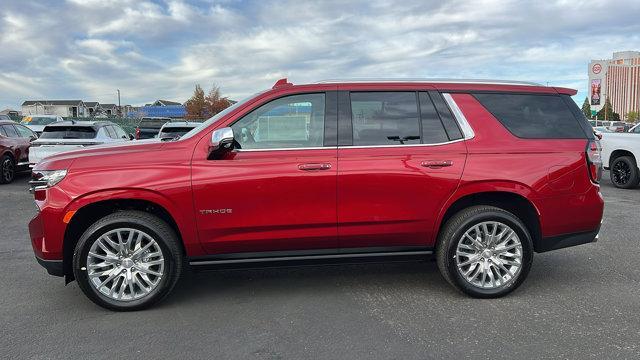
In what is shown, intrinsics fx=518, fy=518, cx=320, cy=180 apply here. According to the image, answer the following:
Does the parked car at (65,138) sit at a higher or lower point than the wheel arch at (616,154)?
higher

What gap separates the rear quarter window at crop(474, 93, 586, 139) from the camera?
457 centimetres

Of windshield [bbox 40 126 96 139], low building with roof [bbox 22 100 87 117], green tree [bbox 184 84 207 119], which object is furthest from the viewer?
low building with roof [bbox 22 100 87 117]

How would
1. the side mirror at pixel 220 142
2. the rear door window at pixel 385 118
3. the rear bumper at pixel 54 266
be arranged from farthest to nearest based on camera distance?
the rear door window at pixel 385 118 < the rear bumper at pixel 54 266 < the side mirror at pixel 220 142

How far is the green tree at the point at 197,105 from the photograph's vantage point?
245 feet

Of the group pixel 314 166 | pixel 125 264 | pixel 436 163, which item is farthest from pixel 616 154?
pixel 125 264

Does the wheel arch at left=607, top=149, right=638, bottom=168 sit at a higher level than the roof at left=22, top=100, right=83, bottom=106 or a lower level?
lower

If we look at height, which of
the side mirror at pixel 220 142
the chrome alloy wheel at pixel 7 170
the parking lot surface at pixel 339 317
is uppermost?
the side mirror at pixel 220 142

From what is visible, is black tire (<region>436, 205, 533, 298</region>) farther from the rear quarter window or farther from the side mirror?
the side mirror

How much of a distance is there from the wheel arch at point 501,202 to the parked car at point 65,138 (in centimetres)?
893

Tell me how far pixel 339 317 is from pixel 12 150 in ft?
38.8

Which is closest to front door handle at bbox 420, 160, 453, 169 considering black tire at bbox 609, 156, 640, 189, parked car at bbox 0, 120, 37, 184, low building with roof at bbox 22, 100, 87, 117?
black tire at bbox 609, 156, 640, 189

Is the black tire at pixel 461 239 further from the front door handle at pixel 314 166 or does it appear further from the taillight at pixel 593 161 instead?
the front door handle at pixel 314 166

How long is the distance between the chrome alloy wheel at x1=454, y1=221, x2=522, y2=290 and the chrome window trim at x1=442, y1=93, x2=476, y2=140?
777 mm

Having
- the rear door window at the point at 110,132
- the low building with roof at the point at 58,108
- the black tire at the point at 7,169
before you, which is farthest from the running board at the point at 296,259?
the low building with roof at the point at 58,108
